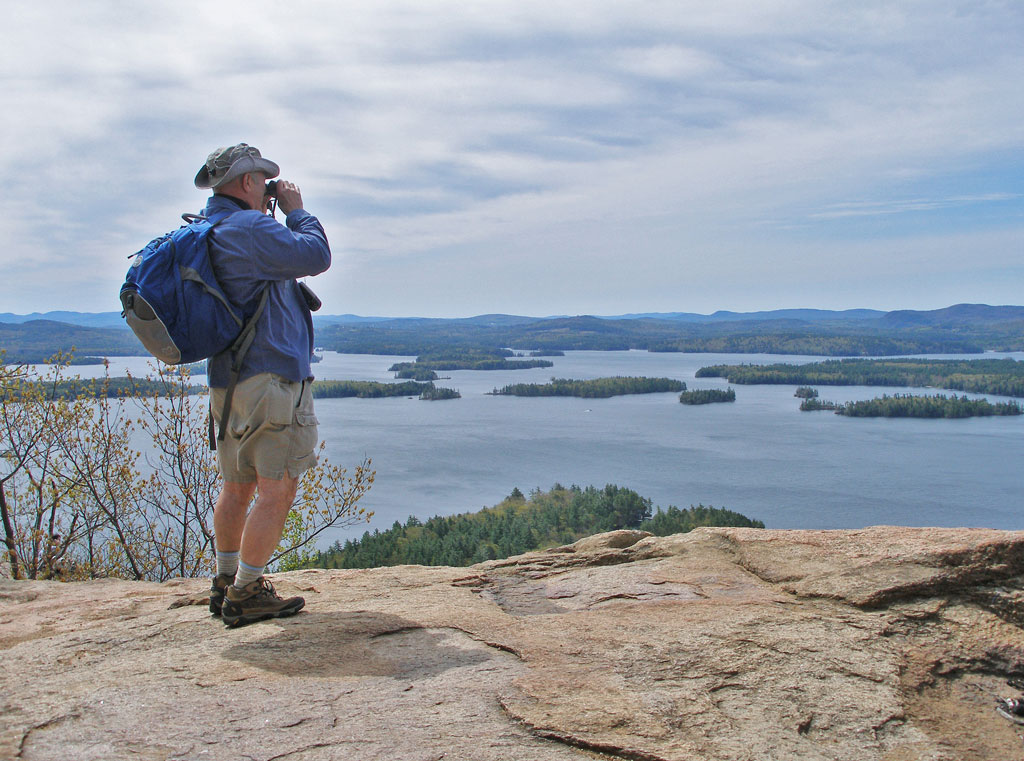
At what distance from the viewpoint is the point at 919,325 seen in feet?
616

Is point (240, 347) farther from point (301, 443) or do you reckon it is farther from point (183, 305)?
point (301, 443)

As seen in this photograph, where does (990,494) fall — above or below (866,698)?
below

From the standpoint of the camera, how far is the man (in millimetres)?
3086

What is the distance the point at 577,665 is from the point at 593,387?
7630 cm

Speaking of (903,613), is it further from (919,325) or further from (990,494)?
(919,325)

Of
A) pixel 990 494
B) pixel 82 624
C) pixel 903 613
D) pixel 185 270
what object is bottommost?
pixel 990 494

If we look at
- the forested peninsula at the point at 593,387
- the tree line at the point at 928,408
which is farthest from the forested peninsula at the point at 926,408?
the forested peninsula at the point at 593,387

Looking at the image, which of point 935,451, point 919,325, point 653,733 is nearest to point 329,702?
Result: point 653,733

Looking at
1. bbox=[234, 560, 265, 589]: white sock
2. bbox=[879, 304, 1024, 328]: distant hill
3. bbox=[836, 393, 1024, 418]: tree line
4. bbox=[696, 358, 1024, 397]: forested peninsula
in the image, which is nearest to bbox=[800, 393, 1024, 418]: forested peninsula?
bbox=[836, 393, 1024, 418]: tree line

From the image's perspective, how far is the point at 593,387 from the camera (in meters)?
78.4

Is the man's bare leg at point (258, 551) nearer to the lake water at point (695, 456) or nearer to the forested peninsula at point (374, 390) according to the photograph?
the lake water at point (695, 456)

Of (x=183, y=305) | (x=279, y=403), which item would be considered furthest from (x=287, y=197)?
(x=279, y=403)

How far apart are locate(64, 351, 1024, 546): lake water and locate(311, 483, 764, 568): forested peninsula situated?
2.26 metres

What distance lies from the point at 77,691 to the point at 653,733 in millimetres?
2009
